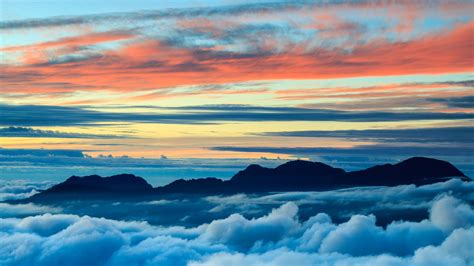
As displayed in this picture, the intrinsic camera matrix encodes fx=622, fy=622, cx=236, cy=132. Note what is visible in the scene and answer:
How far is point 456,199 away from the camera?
13338cm

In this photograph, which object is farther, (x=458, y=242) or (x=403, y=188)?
(x=403, y=188)

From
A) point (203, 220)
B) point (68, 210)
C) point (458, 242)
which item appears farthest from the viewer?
point (68, 210)

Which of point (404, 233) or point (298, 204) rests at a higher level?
point (298, 204)

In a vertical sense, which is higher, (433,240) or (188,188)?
(188,188)

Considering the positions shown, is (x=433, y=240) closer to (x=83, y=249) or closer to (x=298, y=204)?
(x=298, y=204)

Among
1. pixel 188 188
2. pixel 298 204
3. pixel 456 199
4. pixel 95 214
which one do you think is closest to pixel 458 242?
pixel 456 199

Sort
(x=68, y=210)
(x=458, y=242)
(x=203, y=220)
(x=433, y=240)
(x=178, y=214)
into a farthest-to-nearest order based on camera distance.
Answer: (x=68, y=210) < (x=203, y=220) < (x=178, y=214) < (x=433, y=240) < (x=458, y=242)

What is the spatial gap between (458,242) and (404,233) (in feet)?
151

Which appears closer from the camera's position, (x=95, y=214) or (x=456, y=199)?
(x=456, y=199)

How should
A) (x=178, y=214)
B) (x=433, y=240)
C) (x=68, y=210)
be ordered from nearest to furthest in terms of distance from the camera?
(x=433, y=240) < (x=178, y=214) < (x=68, y=210)

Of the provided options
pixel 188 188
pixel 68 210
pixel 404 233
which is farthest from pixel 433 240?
pixel 68 210

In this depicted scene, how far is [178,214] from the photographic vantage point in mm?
165000

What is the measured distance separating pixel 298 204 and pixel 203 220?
39.3 m

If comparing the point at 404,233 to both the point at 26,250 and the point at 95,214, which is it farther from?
the point at 26,250
